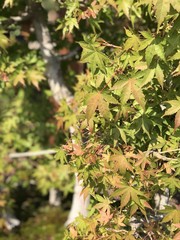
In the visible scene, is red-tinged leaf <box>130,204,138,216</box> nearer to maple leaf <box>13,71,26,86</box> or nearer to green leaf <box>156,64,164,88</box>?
green leaf <box>156,64,164,88</box>

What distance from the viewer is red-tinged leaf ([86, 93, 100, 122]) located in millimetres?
2531

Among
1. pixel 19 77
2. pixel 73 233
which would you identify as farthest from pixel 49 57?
pixel 73 233

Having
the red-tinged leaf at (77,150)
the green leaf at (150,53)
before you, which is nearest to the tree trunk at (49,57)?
the red-tinged leaf at (77,150)

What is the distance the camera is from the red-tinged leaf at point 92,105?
253cm

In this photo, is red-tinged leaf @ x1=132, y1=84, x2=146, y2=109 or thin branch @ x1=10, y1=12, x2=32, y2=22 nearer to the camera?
red-tinged leaf @ x1=132, y1=84, x2=146, y2=109

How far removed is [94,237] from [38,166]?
366cm

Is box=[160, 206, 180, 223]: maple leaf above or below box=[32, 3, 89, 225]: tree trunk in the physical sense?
below

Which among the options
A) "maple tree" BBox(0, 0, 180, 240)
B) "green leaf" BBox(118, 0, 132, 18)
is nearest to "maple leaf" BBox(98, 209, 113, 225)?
"maple tree" BBox(0, 0, 180, 240)

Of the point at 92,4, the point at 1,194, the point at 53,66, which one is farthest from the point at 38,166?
the point at 92,4

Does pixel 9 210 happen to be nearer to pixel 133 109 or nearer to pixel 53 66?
pixel 53 66

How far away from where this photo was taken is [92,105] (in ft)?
8.34

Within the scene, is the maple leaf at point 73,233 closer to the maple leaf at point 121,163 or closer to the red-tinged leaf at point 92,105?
the maple leaf at point 121,163

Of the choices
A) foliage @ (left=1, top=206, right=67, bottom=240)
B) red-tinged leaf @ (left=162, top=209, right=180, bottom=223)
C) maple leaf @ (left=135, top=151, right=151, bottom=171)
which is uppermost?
maple leaf @ (left=135, top=151, right=151, bottom=171)

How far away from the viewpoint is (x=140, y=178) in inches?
109
